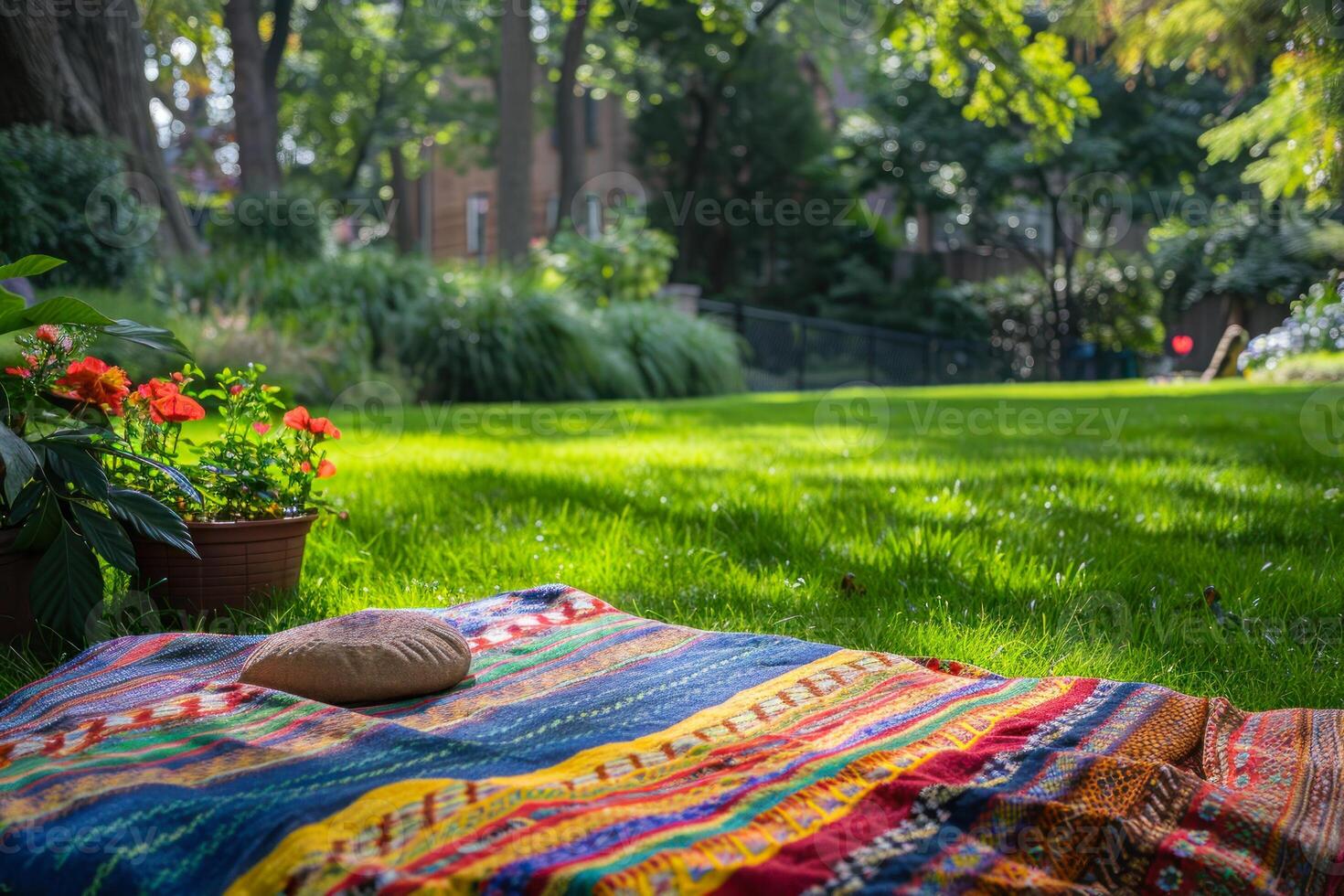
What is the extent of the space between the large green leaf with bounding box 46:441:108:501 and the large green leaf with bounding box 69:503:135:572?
0.12 feet

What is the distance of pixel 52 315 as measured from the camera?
2176 mm

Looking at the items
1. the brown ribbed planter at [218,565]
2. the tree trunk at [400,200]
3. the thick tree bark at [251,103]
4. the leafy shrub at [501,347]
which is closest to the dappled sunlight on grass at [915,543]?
the brown ribbed planter at [218,565]

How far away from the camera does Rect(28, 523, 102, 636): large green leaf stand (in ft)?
7.04

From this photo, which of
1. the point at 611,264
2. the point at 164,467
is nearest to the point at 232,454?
the point at 164,467

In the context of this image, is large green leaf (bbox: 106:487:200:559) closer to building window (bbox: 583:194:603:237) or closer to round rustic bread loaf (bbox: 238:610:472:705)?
round rustic bread loaf (bbox: 238:610:472:705)

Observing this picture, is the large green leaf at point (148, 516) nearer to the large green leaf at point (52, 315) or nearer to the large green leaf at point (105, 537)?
the large green leaf at point (105, 537)

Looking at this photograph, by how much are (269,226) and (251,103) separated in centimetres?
422

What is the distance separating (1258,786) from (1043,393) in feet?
37.1

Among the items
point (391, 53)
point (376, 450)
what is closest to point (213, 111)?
point (391, 53)

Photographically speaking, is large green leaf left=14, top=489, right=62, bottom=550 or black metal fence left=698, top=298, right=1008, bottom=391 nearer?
large green leaf left=14, top=489, right=62, bottom=550

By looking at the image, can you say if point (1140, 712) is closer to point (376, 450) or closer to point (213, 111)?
point (376, 450)

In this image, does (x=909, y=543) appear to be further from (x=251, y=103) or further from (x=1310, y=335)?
(x=251, y=103)

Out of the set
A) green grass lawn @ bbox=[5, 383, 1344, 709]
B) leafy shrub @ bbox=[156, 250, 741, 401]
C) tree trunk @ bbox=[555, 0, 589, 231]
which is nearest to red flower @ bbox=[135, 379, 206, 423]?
green grass lawn @ bbox=[5, 383, 1344, 709]

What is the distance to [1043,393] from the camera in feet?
40.4
